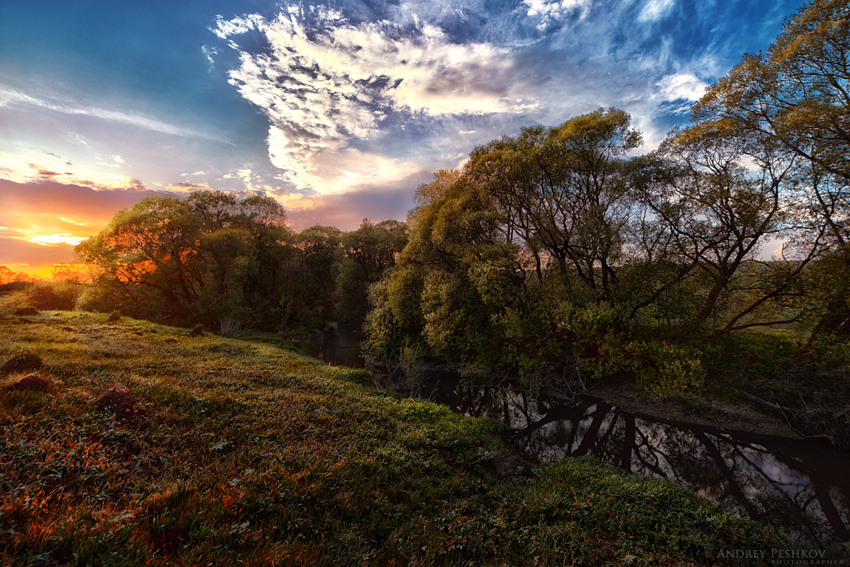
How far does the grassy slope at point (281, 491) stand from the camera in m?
4.10

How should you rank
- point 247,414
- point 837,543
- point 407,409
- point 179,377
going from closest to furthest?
point 837,543 < point 247,414 < point 179,377 < point 407,409

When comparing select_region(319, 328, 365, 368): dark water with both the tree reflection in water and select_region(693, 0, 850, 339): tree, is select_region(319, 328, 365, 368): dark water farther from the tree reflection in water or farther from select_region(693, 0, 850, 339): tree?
select_region(693, 0, 850, 339): tree

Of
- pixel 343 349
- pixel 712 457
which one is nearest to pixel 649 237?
pixel 712 457

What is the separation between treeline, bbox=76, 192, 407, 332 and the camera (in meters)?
31.4

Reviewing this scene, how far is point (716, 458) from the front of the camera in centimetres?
1280

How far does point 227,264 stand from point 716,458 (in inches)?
1829

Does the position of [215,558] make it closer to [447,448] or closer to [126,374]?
[447,448]

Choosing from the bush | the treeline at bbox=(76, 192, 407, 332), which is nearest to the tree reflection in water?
the treeline at bbox=(76, 192, 407, 332)

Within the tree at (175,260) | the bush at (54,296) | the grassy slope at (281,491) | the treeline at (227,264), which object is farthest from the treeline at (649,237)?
the bush at (54,296)

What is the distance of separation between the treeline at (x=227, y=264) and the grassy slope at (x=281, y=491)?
24.1 meters

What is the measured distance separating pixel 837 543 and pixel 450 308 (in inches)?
662

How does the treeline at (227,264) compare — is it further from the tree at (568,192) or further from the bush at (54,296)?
the tree at (568,192)

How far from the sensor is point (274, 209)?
46594 millimetres

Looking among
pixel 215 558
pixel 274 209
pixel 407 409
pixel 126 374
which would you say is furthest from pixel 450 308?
pixel 274 209
